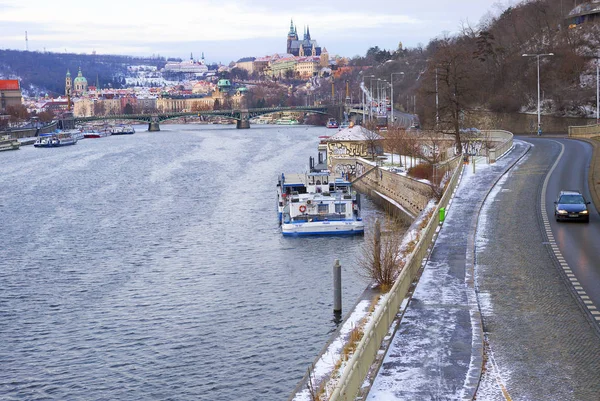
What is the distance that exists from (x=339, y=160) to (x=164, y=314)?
132 feet

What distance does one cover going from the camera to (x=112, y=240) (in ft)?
132

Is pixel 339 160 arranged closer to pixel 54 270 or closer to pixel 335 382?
pixel 54 270

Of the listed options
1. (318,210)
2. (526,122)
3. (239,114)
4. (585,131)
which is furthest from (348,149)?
(239,114)

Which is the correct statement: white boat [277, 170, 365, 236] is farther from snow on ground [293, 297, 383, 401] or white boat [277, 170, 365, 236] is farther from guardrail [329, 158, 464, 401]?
snow on ground [293, 297, 383, 401]

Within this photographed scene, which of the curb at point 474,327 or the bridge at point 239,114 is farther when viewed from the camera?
the bridge at point 239,114

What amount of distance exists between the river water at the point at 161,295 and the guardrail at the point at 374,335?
10.5 ft

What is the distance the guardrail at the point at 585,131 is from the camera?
62756 millimetres

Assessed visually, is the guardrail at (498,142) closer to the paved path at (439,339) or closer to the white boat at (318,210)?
the white boat at (318,210)

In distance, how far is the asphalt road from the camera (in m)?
22.0

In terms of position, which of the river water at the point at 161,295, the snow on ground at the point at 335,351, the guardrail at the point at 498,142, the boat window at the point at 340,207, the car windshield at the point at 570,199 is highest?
the guardrail at the point at 498,142

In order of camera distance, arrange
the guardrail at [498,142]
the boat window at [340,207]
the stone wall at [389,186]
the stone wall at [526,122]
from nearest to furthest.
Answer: the boat window at [340,207], the stone wall at [389,186], the guardrail at [498,142], the stone wall at [526,122]

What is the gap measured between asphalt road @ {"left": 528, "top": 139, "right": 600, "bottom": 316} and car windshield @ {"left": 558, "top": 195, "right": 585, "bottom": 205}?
72cm

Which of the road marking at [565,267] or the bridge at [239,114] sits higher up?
the bridge at [239,114]

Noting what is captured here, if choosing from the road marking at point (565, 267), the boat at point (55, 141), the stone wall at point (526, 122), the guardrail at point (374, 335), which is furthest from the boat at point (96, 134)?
the guardrail at point (374, 335)
